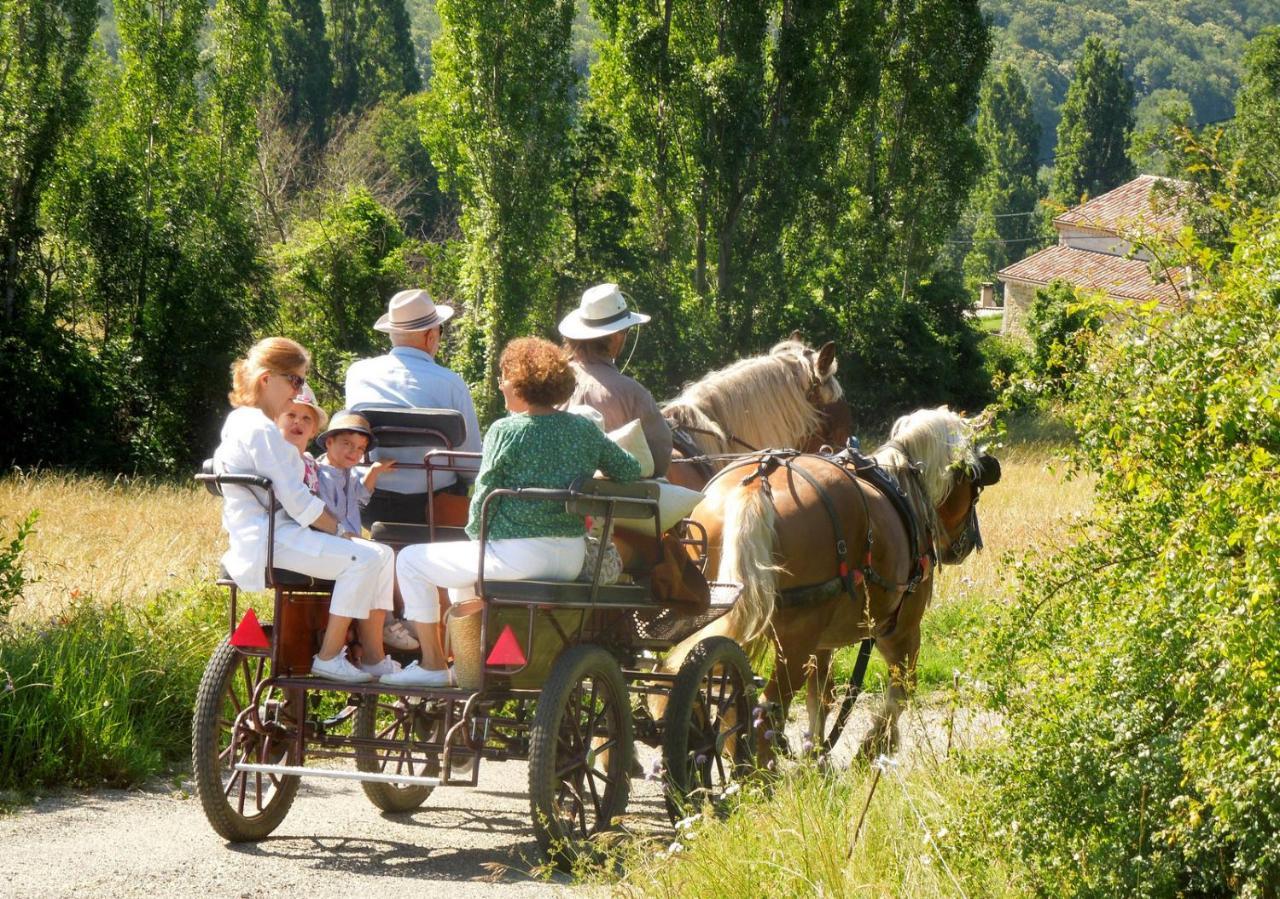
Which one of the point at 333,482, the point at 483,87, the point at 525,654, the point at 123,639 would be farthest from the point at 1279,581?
the point at 483,87

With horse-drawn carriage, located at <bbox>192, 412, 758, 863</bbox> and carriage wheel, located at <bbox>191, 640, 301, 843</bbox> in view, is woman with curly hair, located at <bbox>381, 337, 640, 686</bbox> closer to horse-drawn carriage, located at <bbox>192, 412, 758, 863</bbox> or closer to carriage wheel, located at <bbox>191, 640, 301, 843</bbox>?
horse-drawn carriage, located at <bbox>192, 412, 758, 863</bbox>

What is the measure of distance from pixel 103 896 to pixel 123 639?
278cm

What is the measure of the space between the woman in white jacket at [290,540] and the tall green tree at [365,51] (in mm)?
52648

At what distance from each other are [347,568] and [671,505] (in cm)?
132

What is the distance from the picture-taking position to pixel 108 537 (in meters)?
12.1

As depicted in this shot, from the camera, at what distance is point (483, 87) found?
2208cm

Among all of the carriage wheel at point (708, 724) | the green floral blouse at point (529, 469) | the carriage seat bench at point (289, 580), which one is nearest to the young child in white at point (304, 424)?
the carriage seat bench at point (289, 580)

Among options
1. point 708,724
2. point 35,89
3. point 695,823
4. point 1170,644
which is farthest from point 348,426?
point 35,89

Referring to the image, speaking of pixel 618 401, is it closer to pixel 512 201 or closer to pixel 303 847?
pixel 303 847

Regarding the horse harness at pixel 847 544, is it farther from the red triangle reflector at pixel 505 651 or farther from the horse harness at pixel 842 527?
the red triangle reflector at pixel 505 651

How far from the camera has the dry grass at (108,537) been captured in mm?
8922

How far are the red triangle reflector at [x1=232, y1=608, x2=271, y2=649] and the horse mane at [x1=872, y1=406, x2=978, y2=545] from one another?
3418 mm

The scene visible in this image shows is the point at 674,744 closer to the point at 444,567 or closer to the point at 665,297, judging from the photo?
the point at 444,567

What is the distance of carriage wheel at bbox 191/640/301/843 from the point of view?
213 inches
